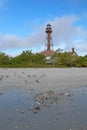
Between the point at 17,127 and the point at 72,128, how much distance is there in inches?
76.2

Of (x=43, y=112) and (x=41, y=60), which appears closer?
(x=43, y=112)

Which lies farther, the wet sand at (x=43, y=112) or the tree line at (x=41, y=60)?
the tree line at (x=41, y=60)

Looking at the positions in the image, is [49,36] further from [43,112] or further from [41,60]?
[43,112]

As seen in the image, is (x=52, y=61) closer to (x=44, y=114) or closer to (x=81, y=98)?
(x=81, y=98)

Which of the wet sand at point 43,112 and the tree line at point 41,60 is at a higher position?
the tree line at point 41,60

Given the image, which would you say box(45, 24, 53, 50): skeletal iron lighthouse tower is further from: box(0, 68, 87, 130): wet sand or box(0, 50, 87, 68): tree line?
box(0, 68, 87, 130): wet sand

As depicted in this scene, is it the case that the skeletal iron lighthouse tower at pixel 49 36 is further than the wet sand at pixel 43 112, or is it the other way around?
the skeletal iron lighthouse tower at pixel 49 36

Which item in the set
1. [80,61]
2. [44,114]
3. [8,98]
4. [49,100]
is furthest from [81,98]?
[80,61]

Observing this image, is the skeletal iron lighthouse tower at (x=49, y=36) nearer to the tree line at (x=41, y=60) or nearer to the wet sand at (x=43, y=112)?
the tree line at (x=41, y=60)

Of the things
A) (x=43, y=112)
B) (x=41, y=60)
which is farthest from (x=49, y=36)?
(x=43, y=112)

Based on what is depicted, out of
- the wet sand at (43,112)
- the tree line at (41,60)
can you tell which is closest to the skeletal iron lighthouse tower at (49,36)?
the tree line at (41,60)

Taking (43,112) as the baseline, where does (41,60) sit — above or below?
above

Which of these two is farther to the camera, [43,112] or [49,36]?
[49,36]

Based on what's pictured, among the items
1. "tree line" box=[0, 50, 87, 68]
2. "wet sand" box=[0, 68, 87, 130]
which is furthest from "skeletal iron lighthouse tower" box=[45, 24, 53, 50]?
"wet sand" box=[0, 68, 87, 130]
